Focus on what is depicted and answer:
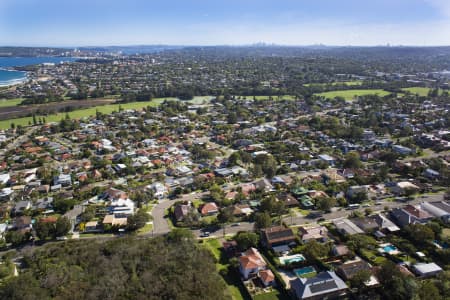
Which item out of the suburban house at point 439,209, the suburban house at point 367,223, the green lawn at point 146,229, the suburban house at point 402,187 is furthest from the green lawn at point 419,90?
the green lawn at point 146,229

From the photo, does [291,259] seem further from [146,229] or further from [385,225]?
[146,229]

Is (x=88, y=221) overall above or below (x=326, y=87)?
below

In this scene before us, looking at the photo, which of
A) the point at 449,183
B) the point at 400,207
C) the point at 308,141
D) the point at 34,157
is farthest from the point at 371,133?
the point at 34,157

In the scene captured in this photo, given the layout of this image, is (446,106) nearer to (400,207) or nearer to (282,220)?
(400,207)

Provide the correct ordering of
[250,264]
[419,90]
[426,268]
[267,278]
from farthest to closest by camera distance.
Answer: [419,90] < [250,264] < [426,268] < [267,278]

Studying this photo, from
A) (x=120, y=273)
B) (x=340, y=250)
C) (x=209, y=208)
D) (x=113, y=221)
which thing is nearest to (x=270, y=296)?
Result: (x=340, y=250)

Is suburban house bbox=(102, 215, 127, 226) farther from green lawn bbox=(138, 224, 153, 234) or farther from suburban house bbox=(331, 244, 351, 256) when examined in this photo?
suburban house bbox=(331, 244, 351, 256)

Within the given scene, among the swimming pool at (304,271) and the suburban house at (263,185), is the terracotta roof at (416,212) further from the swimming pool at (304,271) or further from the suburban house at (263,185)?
the suburban house at (263,185)
